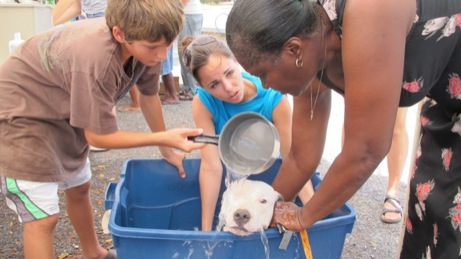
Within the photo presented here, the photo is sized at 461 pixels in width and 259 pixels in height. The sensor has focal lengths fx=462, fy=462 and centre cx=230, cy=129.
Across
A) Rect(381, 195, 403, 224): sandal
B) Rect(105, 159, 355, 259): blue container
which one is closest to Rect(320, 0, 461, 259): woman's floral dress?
Rect(105, 159, 355, 259): blue container

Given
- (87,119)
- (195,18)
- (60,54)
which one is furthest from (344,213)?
(195,18)

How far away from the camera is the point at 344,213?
1.40 meters

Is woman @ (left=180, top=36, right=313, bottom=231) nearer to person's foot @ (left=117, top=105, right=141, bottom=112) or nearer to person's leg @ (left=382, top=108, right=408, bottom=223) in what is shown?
person's leg @ (left=382, top=108, right=408, bottom=223)

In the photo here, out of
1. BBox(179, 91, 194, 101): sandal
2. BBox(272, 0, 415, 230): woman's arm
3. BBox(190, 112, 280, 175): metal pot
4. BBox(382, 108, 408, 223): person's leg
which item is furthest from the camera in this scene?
BBox(179, 91, 194, 101): sandal

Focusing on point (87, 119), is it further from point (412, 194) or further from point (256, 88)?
point (412, 194)

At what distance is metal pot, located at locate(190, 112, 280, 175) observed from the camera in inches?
55.7

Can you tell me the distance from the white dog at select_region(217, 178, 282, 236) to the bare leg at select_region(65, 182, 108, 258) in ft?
2.38

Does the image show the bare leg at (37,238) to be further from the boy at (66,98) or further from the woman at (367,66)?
the woman at (367,66)

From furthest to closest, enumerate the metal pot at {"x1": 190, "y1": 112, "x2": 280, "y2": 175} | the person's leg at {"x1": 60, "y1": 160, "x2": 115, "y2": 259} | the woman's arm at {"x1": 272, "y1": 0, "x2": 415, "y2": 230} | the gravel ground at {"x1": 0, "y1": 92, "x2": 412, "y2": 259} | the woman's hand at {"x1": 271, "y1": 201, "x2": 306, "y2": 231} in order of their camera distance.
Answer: the gravel ground at {"x1": 0, "y1": 92, "x2": 412, "y2": 259}, the person's leg at {"x1": 60, "y1": 160, "x2": 115, "y2": 259}, the metal pot at {"x1": 190, "y1": 112, "x2": 280, "y2": 175}, the woman's hand at {"x1": 271, "y1": 201, "x2": 306, "y2": 231}, the woman's arm at {"x1": 272, "y1": 0, "x2": 415, "y2": 230}

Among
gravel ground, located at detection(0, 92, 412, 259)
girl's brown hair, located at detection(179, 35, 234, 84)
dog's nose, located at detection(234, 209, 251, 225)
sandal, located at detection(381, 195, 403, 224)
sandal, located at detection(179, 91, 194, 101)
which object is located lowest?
sandal, located at detection(179, 91, 194, 101)

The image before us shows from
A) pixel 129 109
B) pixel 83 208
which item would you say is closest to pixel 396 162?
pixel 83 208

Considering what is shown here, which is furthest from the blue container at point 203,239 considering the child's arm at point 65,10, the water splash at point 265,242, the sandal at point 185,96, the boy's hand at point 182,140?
the sandal at point 185,96

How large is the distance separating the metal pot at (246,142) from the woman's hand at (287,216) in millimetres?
209

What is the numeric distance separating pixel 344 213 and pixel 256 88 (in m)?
0.68
